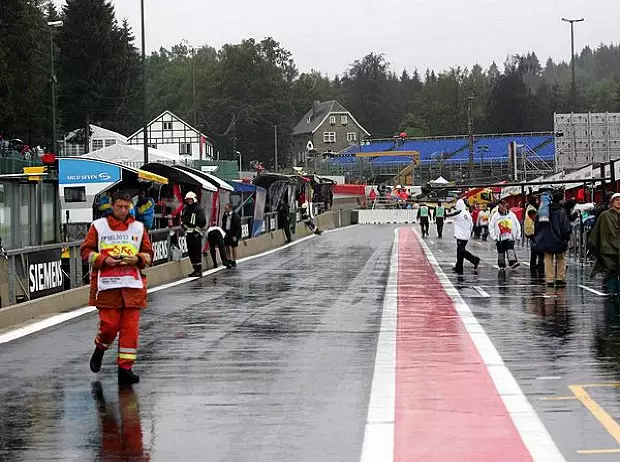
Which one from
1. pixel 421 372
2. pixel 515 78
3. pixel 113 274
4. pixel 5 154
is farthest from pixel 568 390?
pixel 515 78

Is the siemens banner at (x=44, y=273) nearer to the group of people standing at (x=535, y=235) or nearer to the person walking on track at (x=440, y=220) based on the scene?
the group of people standing at (x=535, y=235)

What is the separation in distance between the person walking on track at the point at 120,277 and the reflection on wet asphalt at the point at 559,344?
3.50m

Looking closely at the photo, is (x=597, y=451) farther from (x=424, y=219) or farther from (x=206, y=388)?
(x=424, y=219)

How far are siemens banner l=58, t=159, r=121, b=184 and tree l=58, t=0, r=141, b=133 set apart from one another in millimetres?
67411

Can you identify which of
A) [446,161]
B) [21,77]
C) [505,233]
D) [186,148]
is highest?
[21,77]

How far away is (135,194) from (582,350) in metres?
14.1

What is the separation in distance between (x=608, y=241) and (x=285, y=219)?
29.9 m

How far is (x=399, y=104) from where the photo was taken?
196m

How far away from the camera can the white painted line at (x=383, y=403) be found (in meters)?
7.29

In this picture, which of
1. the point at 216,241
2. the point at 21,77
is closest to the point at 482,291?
the point at 216,241

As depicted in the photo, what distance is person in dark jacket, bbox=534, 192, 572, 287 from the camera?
2045 cm

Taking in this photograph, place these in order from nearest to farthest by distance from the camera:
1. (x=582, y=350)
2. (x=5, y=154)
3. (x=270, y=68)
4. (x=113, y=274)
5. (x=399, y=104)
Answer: (x=113, y=274), (x=582, y=350), (x=5, y=154), (x=270, y=68), (x=399, y=104)

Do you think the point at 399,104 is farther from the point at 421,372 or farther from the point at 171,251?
Answer: the point at 421,372

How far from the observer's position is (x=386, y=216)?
84062 mm
